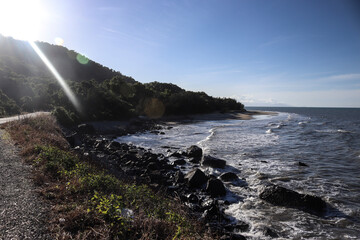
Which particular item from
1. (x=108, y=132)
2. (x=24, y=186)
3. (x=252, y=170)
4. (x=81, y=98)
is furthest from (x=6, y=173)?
(x=81, y=98)

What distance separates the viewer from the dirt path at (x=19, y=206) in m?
3.97

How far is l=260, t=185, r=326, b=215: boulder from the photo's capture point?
8.54m

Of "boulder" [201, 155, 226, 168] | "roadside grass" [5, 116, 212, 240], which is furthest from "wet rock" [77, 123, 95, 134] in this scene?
"roadside grass" [5, 116, 212, 240]

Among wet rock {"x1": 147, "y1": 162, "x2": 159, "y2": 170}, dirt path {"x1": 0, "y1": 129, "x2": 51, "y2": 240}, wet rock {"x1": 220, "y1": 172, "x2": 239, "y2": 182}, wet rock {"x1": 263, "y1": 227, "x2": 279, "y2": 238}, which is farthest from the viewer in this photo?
wet rock {"x1": 147, "y1": 162, "x2": 159, "y2": 170}

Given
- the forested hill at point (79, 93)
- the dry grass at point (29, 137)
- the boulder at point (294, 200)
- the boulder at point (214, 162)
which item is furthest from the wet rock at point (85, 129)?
the boulder at point (294, 200)

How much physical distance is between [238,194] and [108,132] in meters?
24.7

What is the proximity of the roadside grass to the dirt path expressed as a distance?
0.76 feet

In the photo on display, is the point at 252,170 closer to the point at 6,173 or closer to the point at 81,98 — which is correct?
the point at 6,173

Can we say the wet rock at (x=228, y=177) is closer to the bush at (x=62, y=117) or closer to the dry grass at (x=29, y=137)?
the dry grass at (x=29, y=137)

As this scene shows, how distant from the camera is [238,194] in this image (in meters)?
10.0

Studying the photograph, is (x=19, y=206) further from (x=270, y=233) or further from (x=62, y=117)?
(x=62, y=117)

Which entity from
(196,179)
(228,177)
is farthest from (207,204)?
(228,177)

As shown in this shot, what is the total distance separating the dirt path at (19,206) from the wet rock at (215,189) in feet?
23.5

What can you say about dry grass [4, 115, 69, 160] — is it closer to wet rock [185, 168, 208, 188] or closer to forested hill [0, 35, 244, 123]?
wet rock [185, 168, 208, 188]
